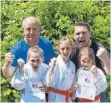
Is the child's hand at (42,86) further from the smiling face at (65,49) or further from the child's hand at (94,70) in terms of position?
the child's hand at (94,70)

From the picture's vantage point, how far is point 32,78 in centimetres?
420

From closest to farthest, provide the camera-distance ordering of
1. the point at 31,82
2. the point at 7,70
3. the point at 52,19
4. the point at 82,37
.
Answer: the point at 7,70, the point at 31,82, the point at 82,37, the point at 52,19

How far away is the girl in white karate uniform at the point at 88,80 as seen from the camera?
4137 millimetres

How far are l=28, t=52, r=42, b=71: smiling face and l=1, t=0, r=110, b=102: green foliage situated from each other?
0.97 m

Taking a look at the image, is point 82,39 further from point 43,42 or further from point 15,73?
point 15,73

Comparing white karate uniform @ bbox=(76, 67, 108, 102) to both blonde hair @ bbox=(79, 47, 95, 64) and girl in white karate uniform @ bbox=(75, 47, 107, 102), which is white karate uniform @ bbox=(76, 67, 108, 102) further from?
blonde hair @ bbox=(79, 47, 95, 64)

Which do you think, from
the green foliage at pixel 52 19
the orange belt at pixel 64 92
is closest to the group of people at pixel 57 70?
the orange belt at pixel 64 92

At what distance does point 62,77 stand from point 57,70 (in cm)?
8

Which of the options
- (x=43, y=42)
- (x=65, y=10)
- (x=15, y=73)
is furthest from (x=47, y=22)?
(x=15, y=73)

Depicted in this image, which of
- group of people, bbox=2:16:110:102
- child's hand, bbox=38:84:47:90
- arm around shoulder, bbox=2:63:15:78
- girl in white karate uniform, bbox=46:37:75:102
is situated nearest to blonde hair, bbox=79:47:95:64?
group of people, bbox=2:16:110:102

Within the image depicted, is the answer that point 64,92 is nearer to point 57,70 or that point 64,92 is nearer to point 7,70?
point 57,70

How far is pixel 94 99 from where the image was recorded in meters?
4.16

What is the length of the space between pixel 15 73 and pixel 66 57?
0.52 meters

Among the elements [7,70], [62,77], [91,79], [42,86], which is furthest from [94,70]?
[7,70]
